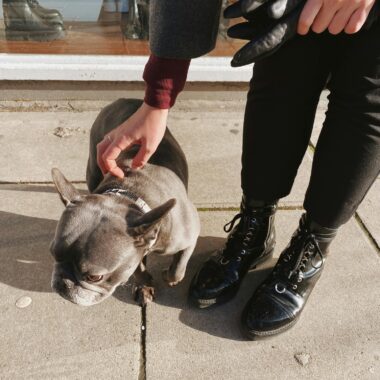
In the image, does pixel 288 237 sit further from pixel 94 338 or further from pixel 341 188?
pixel 94 338

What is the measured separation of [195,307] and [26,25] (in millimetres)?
3456

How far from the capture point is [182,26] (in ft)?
6.23

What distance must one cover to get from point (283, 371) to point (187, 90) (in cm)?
315

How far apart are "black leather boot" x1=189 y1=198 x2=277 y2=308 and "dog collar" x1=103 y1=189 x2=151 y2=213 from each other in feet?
2.17

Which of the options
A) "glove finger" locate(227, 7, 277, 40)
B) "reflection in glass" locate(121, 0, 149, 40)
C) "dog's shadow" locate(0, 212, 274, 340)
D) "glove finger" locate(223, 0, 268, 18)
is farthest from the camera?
"reflection in glass" locate(121, 0, 149, 40)

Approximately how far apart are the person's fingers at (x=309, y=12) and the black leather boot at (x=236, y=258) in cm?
114

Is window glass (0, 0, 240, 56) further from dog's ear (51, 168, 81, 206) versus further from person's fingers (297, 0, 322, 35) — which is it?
person's fingers (297, 0, 322, 35)

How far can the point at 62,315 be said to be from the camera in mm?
2520

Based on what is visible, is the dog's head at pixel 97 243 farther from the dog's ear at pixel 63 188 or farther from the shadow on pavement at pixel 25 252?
the shadow on pavement at pixel 25 252

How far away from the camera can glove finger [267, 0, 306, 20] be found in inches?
64.4

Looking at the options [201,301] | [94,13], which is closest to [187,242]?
[201,301]

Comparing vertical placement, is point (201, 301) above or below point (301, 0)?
below

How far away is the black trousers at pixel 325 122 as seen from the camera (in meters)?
1.97

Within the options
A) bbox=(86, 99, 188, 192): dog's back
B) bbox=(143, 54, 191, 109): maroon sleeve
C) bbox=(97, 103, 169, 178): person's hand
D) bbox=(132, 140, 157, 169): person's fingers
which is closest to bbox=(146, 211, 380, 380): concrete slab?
bbox=(86, 99, 188, 192): dog's back
